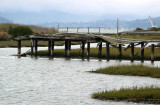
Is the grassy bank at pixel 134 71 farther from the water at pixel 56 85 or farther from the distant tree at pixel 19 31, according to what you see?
the distant tree at pixel 19 31

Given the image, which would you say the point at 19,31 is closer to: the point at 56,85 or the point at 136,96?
the point at 56,85

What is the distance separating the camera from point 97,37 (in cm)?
6981

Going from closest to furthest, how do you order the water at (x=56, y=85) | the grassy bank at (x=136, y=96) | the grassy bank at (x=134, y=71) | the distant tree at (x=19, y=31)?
1. the grassy bank at (x=136, y=96)
2. the water at (x=56, y=85)
3. the grassy bank at (x=134, y=71)
4. the distant tree at (x=19, y=31)

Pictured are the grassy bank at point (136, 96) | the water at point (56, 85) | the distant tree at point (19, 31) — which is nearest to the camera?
the grassy bank at point (136, 96)

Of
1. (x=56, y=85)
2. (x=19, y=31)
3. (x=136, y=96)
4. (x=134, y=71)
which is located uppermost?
(x=19, y=31)

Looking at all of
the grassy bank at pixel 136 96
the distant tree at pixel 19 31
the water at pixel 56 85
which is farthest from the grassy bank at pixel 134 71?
the distant tree at pixel 19 31

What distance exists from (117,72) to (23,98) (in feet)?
49.1

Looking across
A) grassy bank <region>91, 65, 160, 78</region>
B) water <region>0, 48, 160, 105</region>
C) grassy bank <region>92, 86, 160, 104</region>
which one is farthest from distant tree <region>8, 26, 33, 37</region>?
grassy bank <region>92, 86, 160, 104</region>

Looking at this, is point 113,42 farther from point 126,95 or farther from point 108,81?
point 126,95

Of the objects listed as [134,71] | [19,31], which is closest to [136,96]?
[134,71]

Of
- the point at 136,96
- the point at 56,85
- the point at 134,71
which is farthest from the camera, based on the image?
the point at 134,71

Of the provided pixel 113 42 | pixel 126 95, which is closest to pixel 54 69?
pixel 113 42

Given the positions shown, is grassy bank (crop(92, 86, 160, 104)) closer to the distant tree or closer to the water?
the water

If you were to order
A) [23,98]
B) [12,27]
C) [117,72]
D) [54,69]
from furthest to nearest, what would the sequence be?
[12,27]
[54,69]
[117,72]
[23,98]
